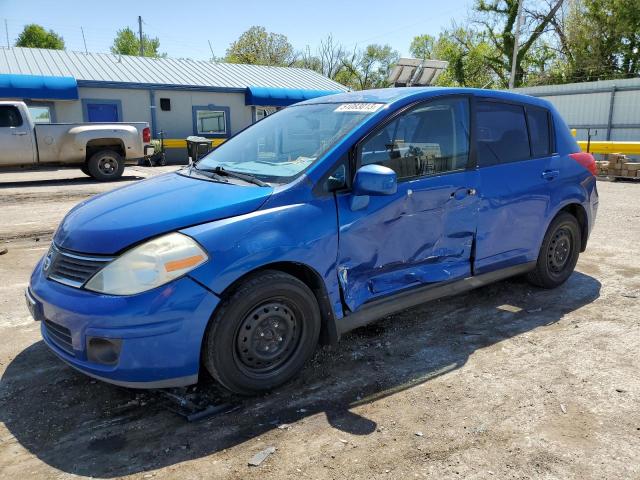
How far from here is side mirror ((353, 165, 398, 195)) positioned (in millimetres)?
3117

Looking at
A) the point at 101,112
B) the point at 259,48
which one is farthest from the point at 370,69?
the point at 101,112

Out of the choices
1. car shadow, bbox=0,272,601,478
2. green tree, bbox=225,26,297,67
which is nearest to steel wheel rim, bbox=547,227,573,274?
car shadow, bbox=0,272,601,478

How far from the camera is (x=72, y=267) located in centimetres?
284

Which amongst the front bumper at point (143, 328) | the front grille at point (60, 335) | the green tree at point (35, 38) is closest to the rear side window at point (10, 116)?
the front grille at point (60, 335)

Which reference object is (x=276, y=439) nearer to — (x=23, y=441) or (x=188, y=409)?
(x=188, y=409)

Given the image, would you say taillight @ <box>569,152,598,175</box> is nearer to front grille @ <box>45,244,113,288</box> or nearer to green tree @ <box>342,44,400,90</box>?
front grille @ <box>45,244,113,288</box>

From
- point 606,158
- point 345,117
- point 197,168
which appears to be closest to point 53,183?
point 197,168

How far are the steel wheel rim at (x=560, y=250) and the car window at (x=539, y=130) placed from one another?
2.52ft

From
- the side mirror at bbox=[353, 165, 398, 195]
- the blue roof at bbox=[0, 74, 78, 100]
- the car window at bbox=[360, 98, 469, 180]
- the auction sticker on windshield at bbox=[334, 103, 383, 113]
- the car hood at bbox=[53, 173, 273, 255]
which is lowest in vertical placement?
the car hood at bbox=[53, 173, 273, 255]

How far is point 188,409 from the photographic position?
115 inches

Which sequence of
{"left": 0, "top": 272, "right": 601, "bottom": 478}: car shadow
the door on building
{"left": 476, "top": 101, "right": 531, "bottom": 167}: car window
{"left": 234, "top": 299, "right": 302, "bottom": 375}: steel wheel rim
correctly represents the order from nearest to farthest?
{"left": 0, "top": 272, "right": 601, "bottom": 478}: car shadow, {"left": 234, "top": 299, "right": 302, "bottom": 375}: steel wheel rim, {"left": 476, "top": 101, "right": 531, "bottom": 167}: car window, the door on building

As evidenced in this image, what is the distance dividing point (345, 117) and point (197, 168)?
1.19m

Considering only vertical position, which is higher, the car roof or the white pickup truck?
the car roof

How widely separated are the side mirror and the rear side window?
13174mm
